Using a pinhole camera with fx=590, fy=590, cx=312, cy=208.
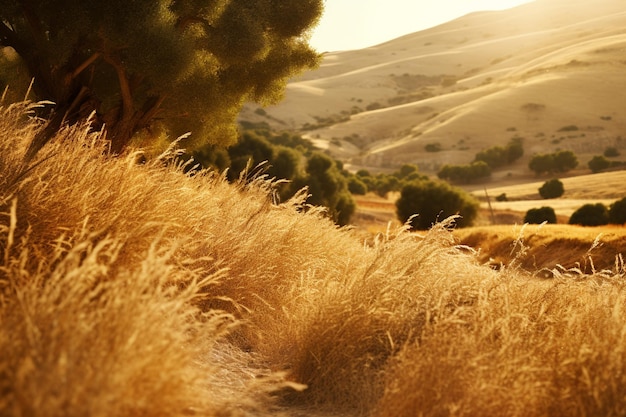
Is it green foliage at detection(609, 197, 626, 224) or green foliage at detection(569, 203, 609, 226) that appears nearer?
green foliage at detection(609, 197, 626, 224)

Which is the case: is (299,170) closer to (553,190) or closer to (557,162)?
(553,190)

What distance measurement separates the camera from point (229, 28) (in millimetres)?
12516

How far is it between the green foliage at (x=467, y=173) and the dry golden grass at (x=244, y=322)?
70569 mm

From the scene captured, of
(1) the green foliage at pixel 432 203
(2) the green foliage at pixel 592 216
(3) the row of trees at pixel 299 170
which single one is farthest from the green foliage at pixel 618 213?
(3) the row of trees at pixel 299 170

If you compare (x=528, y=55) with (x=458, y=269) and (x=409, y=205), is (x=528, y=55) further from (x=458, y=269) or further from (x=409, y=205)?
(x=458, y=269)

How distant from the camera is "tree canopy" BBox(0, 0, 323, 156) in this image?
11.2 metres

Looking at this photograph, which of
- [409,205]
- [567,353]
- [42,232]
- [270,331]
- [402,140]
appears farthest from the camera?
[402,140]

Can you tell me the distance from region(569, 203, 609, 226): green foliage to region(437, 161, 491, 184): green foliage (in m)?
45.0

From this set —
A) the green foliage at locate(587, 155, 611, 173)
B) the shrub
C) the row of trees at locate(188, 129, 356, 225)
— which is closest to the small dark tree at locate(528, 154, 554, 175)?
Result: the green foliage at locate(587, 155, 611, 173)

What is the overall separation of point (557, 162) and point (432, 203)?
39012mm

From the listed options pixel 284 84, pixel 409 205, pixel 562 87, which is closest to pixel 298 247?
pixel 284 84

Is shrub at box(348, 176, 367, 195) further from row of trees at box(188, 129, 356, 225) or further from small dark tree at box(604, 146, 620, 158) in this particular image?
small dark tree at box(604, 146, 620, 158)

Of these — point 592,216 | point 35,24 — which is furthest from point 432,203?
point 35,24

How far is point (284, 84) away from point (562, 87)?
4056 inches
